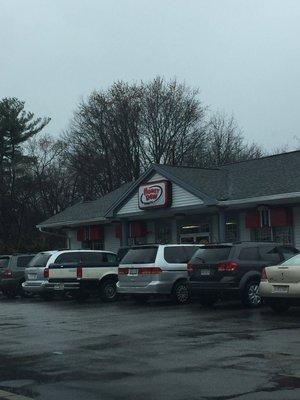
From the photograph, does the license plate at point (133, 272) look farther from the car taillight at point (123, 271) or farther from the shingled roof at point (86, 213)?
the shingled roof at point (86, 213)

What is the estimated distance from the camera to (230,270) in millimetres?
16609

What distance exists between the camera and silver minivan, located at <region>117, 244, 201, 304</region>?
1867cm

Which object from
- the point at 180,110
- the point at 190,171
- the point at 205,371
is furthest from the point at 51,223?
the point at 205,371

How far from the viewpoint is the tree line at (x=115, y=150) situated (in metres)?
49.7

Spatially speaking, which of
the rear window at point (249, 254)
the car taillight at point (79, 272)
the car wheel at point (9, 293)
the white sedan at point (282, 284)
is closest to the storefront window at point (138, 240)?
the car wheel at point (9, 293)

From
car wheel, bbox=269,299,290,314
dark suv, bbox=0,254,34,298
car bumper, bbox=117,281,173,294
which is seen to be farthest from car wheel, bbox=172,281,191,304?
dark suv, bbox=0,254,34,298

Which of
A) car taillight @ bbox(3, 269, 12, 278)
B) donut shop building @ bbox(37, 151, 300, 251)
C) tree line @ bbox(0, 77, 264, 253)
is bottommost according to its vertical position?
car taillight @ bbox(3, 269, 12, 278)

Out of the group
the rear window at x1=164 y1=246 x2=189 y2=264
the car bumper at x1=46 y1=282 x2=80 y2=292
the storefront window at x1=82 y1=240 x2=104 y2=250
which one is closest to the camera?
the rear window at x1=164 y1=246 x2=189 y2=264

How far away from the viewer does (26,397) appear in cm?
757

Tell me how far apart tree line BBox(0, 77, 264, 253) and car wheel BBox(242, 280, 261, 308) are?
30744 millimetres

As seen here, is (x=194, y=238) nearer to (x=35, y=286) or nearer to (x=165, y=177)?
(x=165, y=177)

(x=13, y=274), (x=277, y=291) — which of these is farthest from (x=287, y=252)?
(x=13, y=274)

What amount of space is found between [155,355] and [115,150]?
40596 millimetres

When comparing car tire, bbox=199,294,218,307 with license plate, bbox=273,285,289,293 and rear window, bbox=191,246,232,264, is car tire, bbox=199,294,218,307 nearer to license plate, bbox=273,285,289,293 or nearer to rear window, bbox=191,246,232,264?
rear window, bbox=191,246,232,264
